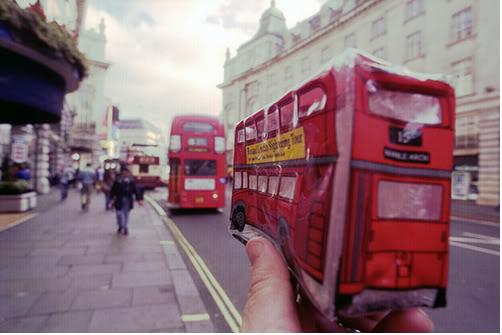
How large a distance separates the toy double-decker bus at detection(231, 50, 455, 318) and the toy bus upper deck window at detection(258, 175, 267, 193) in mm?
221

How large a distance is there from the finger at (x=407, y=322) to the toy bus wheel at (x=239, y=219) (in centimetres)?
67

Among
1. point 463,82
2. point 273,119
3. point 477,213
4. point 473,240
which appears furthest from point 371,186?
point 477,213

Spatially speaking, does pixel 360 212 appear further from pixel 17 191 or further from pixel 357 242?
pixel 17 191

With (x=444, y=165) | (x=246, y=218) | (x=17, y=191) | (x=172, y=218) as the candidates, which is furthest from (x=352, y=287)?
(x=17, y=191)

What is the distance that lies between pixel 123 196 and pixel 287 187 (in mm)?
7716

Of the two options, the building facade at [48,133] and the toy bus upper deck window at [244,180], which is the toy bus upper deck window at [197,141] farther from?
the toy bus upper deck window at [244,180]

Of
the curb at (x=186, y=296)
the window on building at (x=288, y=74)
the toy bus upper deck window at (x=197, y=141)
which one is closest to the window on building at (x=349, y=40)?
the toy bus upper deck window at (x=197, y=141)

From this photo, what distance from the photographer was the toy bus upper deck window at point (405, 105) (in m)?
0.71

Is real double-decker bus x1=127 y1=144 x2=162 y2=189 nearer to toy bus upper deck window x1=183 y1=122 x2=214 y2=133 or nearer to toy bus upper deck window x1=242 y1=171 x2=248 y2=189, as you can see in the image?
toy bus upper deck window x1=183 y1=122 x2=214 y2=133

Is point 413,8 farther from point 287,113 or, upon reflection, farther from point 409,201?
point 409,201

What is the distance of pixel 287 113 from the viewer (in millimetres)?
967

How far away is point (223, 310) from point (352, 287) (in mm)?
3397

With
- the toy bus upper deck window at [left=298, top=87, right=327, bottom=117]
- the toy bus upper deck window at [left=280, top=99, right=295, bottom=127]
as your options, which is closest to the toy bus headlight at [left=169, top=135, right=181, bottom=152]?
the toy bus upper deck window at [left=280, top=99, right=295, bottom=127]

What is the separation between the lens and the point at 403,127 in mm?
745
